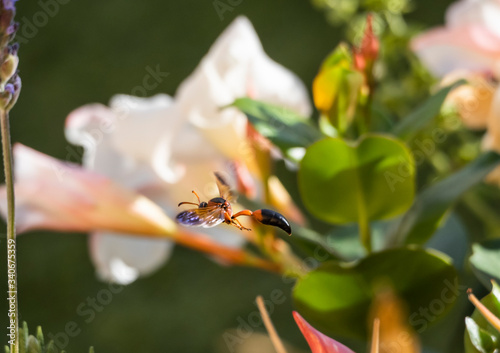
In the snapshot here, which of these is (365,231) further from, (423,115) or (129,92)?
(129,92)

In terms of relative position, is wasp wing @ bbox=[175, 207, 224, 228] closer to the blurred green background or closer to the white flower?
the white flower

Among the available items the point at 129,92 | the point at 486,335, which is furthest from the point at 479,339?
the point at 129,92

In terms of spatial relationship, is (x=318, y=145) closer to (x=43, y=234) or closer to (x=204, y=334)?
(x=204, y=334)

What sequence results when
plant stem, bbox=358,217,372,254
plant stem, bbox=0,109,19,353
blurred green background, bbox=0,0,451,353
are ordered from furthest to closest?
blurred green background, bbox=0,0,451,353, plant stem, bbox=358,217,372,254, plant stem, bbox=0,109,19,353

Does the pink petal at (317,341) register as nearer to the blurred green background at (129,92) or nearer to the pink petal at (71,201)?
the pink petal at (71,201)

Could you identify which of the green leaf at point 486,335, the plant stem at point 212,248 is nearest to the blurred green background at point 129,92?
the plant stem at point 212,248

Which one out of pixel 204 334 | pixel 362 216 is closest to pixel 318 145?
pixel 362 216

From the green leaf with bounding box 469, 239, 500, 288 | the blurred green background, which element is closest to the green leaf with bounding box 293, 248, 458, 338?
the green leaf with bounding box 469, 239, 500, 288
